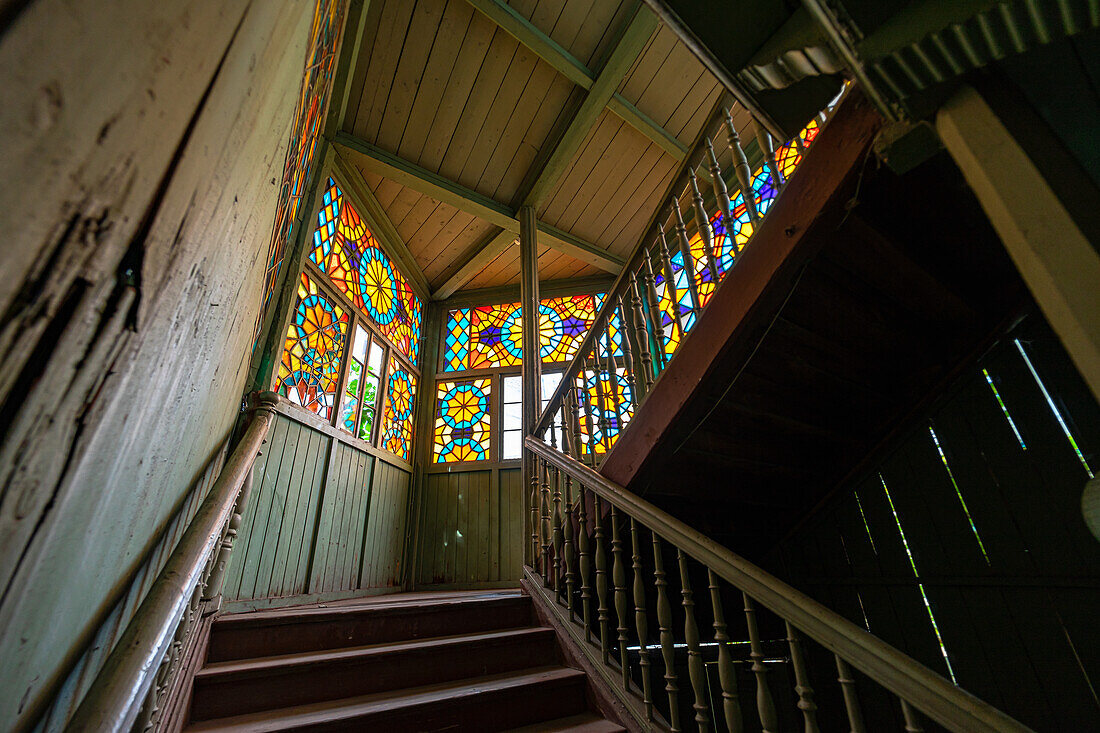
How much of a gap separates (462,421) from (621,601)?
10.7ft

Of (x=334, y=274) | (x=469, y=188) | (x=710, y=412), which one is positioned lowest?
(x=710, y=412)

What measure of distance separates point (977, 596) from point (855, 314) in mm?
1609

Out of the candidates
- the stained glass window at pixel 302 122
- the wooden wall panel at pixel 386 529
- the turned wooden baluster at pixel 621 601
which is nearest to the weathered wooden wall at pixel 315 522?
the wooden wall panel at pixel 386 529

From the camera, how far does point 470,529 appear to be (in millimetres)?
4441

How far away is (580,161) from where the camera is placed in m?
4.15

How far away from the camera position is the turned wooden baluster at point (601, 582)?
185 centimetres

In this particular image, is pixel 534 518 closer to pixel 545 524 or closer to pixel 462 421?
pixel 545 524

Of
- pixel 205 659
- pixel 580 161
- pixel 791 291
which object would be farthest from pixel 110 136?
pixel 580 161

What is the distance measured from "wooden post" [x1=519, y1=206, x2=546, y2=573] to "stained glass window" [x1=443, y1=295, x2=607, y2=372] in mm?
1316

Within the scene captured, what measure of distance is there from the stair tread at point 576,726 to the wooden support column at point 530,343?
105 centimetres

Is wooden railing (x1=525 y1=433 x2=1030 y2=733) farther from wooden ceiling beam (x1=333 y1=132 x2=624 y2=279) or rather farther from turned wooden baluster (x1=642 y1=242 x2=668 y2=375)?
wooden ceiling beam (x1=333 y1=132 x2=624 y2=279)

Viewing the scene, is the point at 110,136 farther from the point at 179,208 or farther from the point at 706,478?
the point at 706,478

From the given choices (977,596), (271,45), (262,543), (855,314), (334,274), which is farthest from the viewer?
(334,274)

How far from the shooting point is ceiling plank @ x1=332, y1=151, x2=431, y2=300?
396 centimetres
